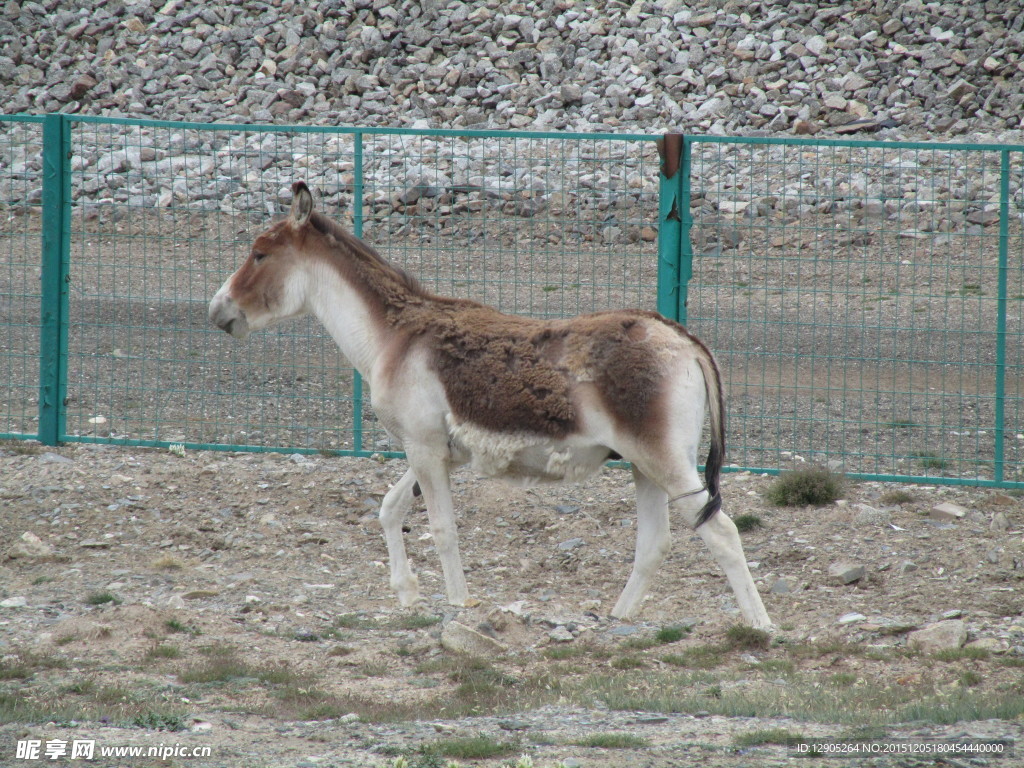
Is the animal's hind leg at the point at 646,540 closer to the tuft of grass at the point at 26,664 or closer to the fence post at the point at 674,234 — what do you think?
the fence post at the point at 674,234

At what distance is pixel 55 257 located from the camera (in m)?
10.3

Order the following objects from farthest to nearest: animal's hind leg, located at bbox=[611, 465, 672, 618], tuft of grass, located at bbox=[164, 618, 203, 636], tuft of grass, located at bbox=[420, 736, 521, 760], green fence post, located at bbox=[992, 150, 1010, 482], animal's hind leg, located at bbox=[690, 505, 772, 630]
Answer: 1. green fence post, located at bbox=[992, 150, 1010, 482]
2. animal's hind leg, located at bbox=[611, 465, 672, 618]
3. tuft of grass, located at bbox=[164, 618, 203, 636]
4. animal's hind leg, located at bbox=[690, 505, 772, 630]
5. tuft of grass, located at bbox=[420, 736, 521, 760]

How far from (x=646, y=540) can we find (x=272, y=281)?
2.80 meters

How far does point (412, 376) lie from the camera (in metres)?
6.98

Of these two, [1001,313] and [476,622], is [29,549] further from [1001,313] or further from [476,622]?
[1001,313]

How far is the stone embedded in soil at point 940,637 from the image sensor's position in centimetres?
656

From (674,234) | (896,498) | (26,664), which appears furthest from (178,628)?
(896,498)

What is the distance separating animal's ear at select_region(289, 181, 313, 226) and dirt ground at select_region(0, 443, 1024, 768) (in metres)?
2.42

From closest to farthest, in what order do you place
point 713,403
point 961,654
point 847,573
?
point 961,654
point 713,403
point 847,573

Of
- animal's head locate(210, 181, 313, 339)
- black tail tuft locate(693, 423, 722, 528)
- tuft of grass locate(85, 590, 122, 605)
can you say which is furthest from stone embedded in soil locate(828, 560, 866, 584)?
tuft of grass locate(85, 590, 122, 605)

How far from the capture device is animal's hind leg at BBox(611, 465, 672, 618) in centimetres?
704

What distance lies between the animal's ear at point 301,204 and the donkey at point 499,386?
0.01m

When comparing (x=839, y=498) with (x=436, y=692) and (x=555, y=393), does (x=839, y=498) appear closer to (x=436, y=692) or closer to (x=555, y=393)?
(x=555, y=393)

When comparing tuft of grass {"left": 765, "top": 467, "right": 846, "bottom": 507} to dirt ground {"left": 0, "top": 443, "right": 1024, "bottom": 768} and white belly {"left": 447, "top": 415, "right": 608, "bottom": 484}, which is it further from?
white belly {"left": 447, "top": 415, "right": 608, "bottom": 484}
